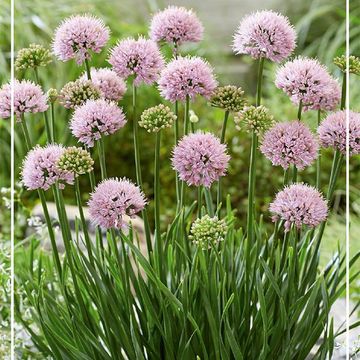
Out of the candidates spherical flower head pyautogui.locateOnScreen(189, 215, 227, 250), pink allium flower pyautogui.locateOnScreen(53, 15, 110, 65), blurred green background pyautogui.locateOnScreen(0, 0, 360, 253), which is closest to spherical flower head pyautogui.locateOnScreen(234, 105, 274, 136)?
spherical flower head pyautogui.locateOnScreen(189, 215, 227, 250)

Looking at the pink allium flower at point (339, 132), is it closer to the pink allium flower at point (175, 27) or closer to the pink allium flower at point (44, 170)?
the pink allium flower at point (175, 27)

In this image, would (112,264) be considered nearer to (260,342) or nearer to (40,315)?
(40,315)

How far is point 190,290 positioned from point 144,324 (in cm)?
11

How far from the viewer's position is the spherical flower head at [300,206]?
1063mm

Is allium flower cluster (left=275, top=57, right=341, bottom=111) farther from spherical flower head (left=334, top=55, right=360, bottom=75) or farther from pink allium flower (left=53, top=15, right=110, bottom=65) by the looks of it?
pink allium flower (left=53, top=15, right=110, bottom=65)

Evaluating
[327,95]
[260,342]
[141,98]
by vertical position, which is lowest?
[260,342]

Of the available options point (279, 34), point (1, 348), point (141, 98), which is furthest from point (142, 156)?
point (279, 34)

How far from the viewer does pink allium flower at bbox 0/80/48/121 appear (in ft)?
3.76

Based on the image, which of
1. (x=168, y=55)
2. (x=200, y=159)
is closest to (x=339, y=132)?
(x=200, y=159)

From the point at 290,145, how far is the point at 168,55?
1.78 metres

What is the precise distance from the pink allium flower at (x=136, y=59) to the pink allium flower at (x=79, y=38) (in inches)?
1.6

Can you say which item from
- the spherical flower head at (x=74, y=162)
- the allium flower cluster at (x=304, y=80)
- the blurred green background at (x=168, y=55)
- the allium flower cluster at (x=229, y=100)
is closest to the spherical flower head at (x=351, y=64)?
the allium flower cluster at (x=304, y=80)

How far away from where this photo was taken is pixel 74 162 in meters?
1.06

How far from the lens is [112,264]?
121 cm
